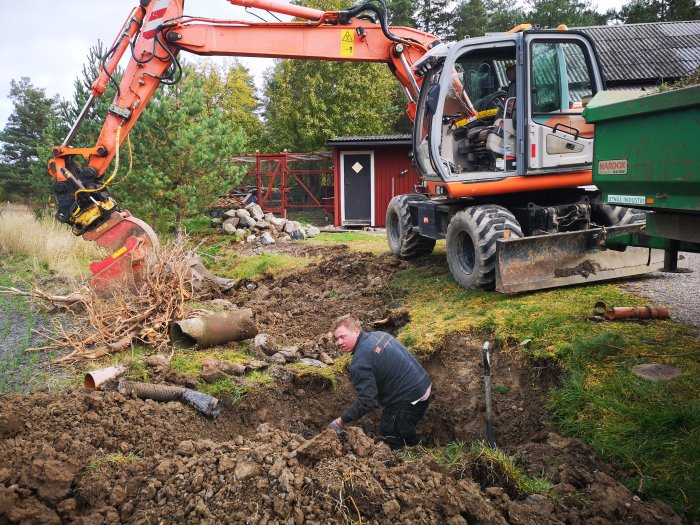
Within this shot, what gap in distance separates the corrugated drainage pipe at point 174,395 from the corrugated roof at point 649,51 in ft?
54.4

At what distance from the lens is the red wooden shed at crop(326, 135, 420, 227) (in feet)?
66.6

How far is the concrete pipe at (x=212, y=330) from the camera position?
6.46 m

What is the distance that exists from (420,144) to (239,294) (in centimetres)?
368

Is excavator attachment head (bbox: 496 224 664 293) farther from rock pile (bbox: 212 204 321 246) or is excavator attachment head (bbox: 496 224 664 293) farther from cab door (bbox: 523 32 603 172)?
rock pile (bbox: 212 204 321 246)

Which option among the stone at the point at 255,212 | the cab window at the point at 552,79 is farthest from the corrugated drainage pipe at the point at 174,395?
the stone at the point at 255,212

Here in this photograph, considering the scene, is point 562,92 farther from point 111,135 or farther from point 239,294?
point 111,135

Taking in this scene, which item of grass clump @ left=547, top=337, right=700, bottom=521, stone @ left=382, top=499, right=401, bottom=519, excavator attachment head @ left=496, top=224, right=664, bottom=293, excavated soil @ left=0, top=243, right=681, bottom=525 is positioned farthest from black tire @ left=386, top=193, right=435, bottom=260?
stone @ left=382, top=499, right=401, bottom=519

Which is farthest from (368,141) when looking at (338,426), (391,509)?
(391,509)

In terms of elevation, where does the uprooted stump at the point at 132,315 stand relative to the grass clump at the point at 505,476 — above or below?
above

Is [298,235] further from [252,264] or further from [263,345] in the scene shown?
[263,345]

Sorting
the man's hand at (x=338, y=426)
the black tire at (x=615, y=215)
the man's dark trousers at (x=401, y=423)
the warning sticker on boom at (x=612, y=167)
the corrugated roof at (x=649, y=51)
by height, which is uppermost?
the corrugated roof at (x=649, y=51)

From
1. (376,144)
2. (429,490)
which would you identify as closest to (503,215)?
(429,490)

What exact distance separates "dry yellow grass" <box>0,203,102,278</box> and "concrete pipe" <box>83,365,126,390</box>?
552 centimetres

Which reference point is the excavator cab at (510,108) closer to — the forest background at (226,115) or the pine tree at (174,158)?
the forest background at (226,115)
